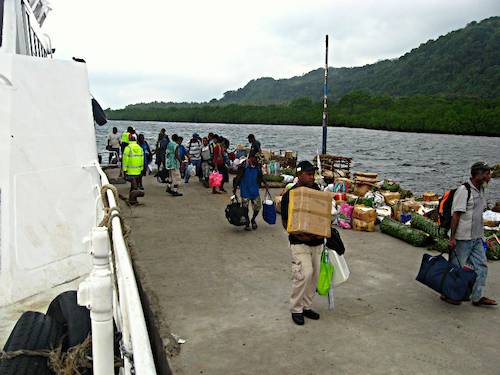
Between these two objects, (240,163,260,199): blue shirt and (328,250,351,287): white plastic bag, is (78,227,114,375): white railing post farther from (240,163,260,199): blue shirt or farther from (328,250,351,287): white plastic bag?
(240,163,260,199): blue shirt

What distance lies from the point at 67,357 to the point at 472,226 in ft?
14.9

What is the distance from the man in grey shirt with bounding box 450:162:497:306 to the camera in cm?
518

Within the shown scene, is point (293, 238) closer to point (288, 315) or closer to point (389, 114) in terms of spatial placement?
point (288, 315)

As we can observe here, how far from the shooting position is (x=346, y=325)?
4879 mm

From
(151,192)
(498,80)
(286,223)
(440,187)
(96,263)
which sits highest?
(498,80)

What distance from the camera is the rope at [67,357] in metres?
2.27

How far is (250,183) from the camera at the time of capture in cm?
884

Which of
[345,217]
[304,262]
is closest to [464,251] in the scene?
[304,262]

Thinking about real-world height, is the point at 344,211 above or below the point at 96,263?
below

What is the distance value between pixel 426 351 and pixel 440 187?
25.7 metres

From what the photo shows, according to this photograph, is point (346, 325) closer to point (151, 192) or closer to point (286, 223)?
point (286, 223)

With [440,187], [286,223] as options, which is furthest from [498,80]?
[286,223]

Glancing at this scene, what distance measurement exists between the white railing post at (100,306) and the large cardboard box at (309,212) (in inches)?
123

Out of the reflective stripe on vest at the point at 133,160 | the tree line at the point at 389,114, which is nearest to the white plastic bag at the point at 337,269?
the reflective stripe on vest at the point at 133,160
